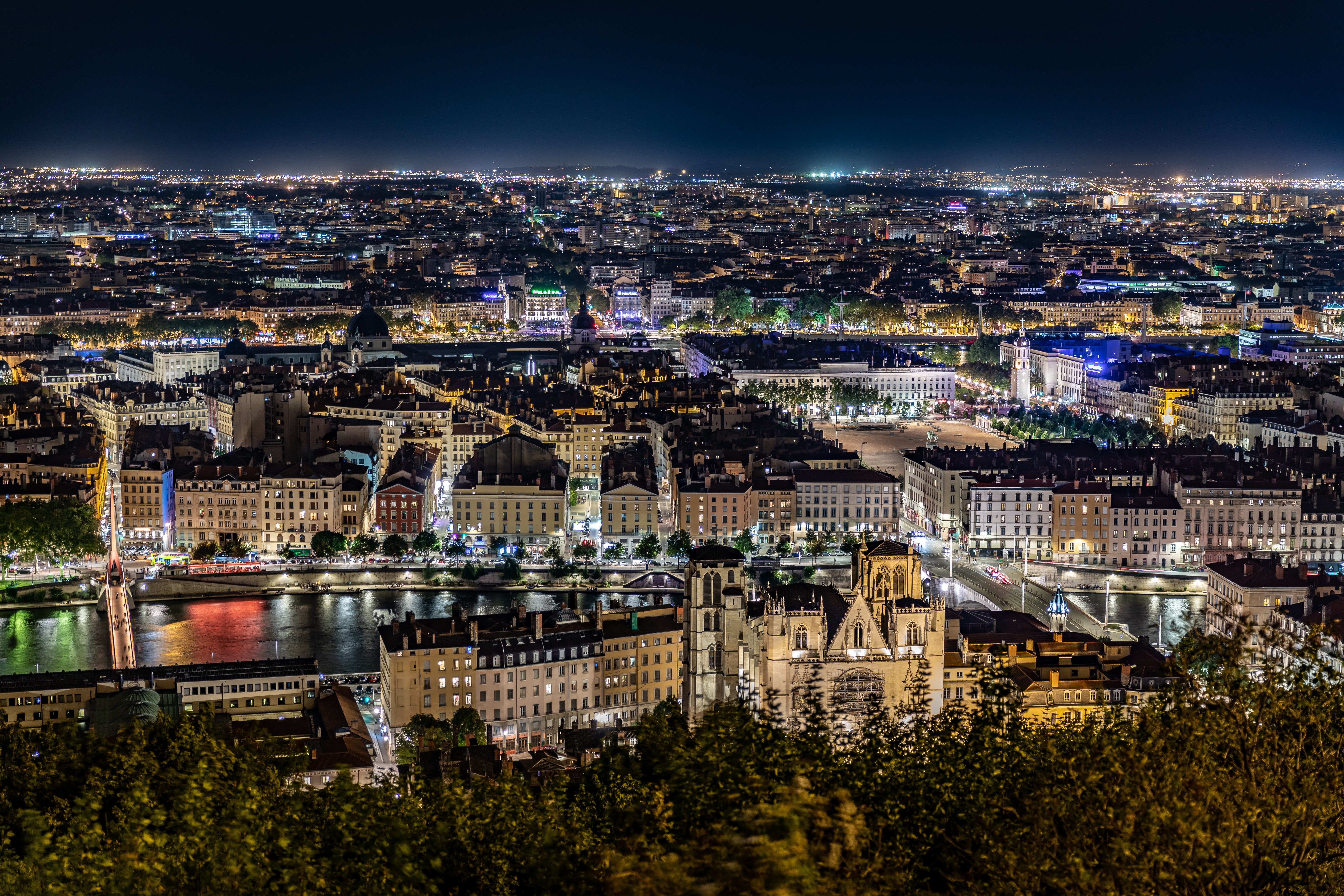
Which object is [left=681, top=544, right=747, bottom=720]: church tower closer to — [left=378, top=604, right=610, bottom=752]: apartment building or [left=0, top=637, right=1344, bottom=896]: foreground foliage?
[left=378, top=604, right=610, bottom=752]: apartment building

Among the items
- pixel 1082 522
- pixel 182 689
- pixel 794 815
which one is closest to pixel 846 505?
pixel 1082 522

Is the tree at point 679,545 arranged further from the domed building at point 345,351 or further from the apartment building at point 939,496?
the domed building at point 345,351

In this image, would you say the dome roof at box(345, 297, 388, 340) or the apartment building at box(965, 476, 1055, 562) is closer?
the apartment building at box(965, 476, 1055, 562)

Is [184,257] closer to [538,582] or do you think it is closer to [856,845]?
[538,582]

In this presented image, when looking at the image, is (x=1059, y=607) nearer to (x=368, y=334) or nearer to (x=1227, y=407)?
(x=1227, y=407)

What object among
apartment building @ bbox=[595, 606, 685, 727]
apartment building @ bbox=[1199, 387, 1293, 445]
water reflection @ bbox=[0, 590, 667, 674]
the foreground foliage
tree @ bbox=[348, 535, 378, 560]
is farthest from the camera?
apartment building @ bbox=[1199, 387, 1293, 445]

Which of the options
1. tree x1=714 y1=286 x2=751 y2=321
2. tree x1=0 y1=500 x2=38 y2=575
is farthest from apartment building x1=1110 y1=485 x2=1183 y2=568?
tree x1=714 y1=286 x2=751 y2=321

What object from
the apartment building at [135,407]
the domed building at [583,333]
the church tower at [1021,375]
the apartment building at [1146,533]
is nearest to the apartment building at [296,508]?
the apartment building at [135,407]
